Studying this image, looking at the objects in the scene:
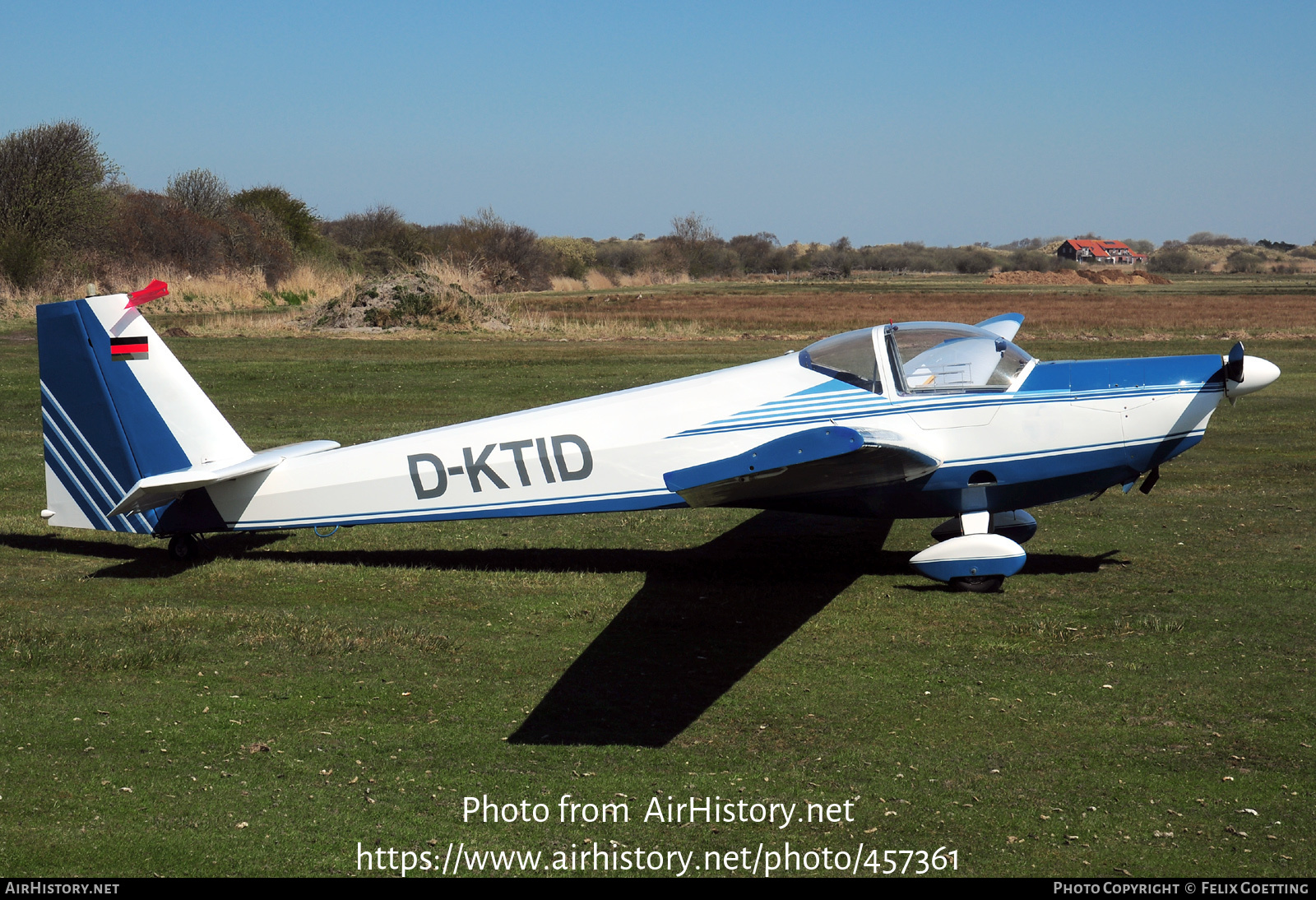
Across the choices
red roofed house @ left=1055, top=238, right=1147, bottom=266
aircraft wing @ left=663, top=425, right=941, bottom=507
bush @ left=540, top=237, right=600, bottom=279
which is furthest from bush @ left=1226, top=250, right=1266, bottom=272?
aircraft wing @ left=663, top=425, right=941, bottom=507

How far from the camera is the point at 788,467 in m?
6.13

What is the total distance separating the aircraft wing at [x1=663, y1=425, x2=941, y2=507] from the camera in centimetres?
602

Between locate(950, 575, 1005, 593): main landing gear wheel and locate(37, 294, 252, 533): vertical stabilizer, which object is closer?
locate(950, 575, 1005, 593): main landing gear wheel

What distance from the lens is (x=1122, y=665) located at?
22.4 feet

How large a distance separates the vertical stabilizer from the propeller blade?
335 inches

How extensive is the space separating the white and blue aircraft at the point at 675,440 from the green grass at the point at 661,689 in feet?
2.31

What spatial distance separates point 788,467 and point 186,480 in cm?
542

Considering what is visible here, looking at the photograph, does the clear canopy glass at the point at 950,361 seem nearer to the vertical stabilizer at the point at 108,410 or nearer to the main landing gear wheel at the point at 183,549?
the vertical stabilizer at the point at 108,410

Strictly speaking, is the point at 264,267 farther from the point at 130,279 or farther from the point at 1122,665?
the point at 1122,665

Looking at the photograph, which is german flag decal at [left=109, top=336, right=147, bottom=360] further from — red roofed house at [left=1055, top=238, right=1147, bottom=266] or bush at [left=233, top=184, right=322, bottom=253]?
red roofed house at [left=1055, top=238, right=1147, bottom=266]

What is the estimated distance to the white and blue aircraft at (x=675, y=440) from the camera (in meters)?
8.12

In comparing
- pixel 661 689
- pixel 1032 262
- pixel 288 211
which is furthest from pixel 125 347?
pixel 1032 262

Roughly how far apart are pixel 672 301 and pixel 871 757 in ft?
177

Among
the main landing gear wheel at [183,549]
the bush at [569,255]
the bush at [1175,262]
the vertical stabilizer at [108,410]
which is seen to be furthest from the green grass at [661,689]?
the bush at [1175,262]
